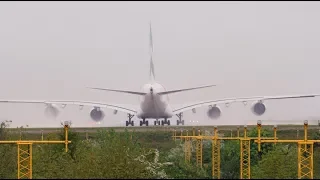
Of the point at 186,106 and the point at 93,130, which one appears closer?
the point at 93,130

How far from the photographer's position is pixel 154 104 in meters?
101

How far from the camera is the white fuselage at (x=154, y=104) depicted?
328 ft

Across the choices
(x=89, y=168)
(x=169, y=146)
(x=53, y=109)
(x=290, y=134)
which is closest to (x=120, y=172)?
(x=89, y=168)

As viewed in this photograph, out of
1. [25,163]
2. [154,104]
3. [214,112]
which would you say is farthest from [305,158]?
[214,112]

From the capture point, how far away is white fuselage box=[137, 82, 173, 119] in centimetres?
10006

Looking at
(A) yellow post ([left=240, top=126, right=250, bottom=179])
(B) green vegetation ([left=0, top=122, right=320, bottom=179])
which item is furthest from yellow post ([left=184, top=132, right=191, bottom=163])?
(A) yellow post ([left=240, top=126, right=250, bottom=179])

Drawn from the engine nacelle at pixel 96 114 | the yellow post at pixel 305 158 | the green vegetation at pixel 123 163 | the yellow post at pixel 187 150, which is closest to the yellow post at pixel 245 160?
the green vegetation at pixel 123 163

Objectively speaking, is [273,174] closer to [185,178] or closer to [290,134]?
[185,178]

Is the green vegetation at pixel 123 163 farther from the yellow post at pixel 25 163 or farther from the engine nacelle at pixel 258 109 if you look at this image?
the engine nacelle at pixel 258 109

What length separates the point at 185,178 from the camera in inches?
1650

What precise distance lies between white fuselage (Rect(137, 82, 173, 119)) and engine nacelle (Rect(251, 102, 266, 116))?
34.7ft

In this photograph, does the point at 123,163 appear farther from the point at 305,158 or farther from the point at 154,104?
the point at 154,104

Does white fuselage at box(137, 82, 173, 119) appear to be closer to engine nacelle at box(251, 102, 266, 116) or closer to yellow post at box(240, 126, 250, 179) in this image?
engine nacelle at box(251, 102, 266, 116)

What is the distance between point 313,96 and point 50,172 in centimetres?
6465
